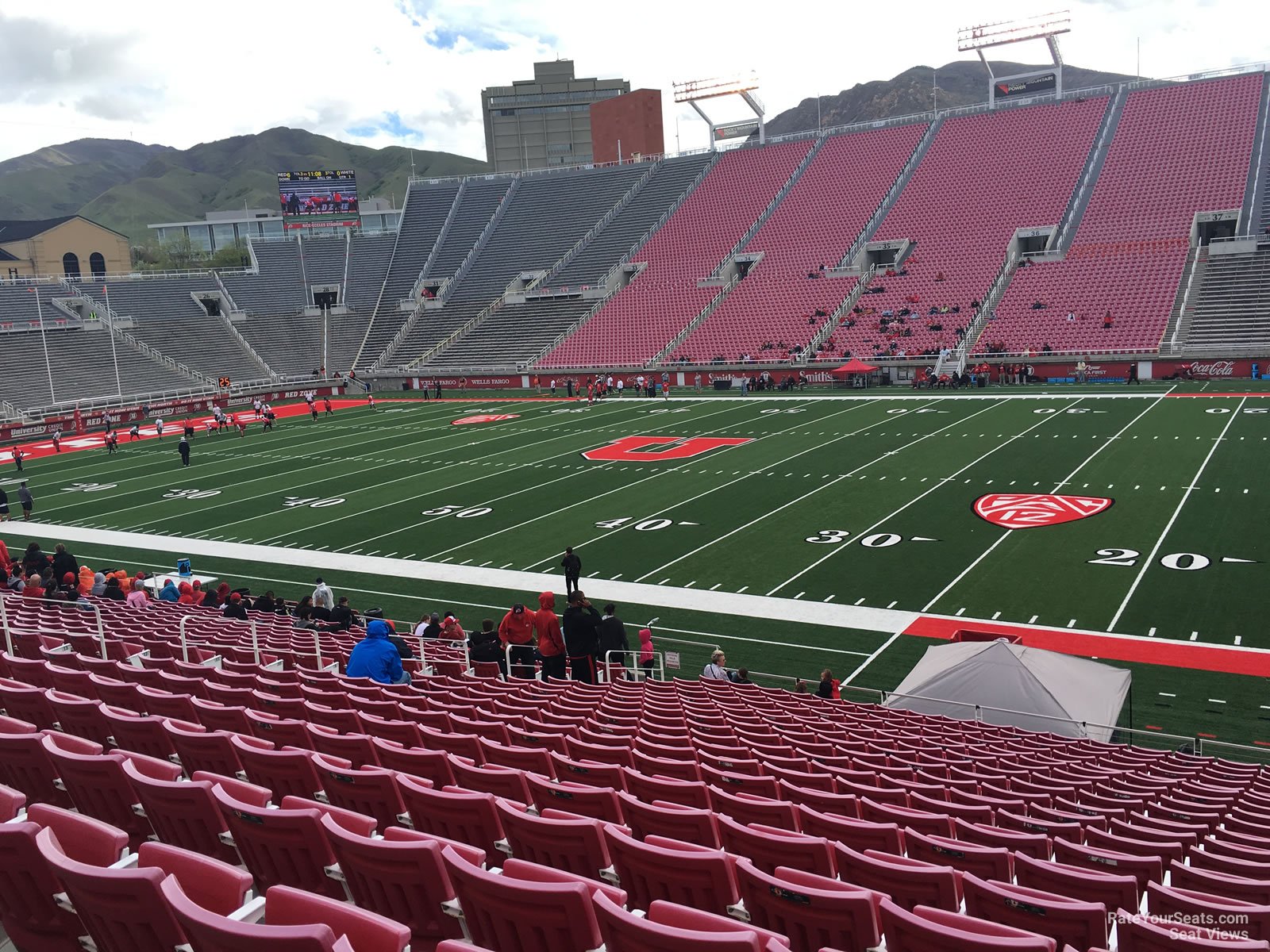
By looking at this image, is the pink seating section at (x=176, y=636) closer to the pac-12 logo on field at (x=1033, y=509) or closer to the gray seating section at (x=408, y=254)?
the pac-12 logo on field at (x=1033, y=509)

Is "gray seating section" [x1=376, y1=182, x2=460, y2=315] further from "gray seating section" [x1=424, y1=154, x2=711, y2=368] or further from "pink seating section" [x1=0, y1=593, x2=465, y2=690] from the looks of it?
"pink seating section" [x1=0, y1=593, x2=465, y2=690]

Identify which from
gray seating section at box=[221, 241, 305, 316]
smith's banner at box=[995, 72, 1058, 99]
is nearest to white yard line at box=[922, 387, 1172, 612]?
smith's banner at box=[995, 72, 1058, 99]

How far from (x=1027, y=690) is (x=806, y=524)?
11.3 metres

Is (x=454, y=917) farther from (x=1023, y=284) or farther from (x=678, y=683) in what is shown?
(x=1023, y=284)

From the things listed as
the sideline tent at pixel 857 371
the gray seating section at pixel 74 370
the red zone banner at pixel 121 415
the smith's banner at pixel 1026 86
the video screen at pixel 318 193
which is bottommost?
the sideline tent at pixel 857 371

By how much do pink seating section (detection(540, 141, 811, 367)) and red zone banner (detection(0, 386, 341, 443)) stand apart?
17.8 meters

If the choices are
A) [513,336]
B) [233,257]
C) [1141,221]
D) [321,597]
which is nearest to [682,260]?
[513,336]

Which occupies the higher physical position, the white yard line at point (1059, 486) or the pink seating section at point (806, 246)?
the pink seating section at point (806, 246)

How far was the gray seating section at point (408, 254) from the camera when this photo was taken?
7075cm

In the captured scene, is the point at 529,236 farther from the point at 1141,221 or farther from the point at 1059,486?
the point at 1059,486

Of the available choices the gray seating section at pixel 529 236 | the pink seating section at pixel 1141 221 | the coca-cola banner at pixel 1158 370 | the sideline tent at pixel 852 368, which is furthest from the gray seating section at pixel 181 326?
the coca-cola banner at pixel 1158 370

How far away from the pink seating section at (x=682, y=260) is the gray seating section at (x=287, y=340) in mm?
17823

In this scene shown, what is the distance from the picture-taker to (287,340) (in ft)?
224

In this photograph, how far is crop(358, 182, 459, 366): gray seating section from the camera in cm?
7075
